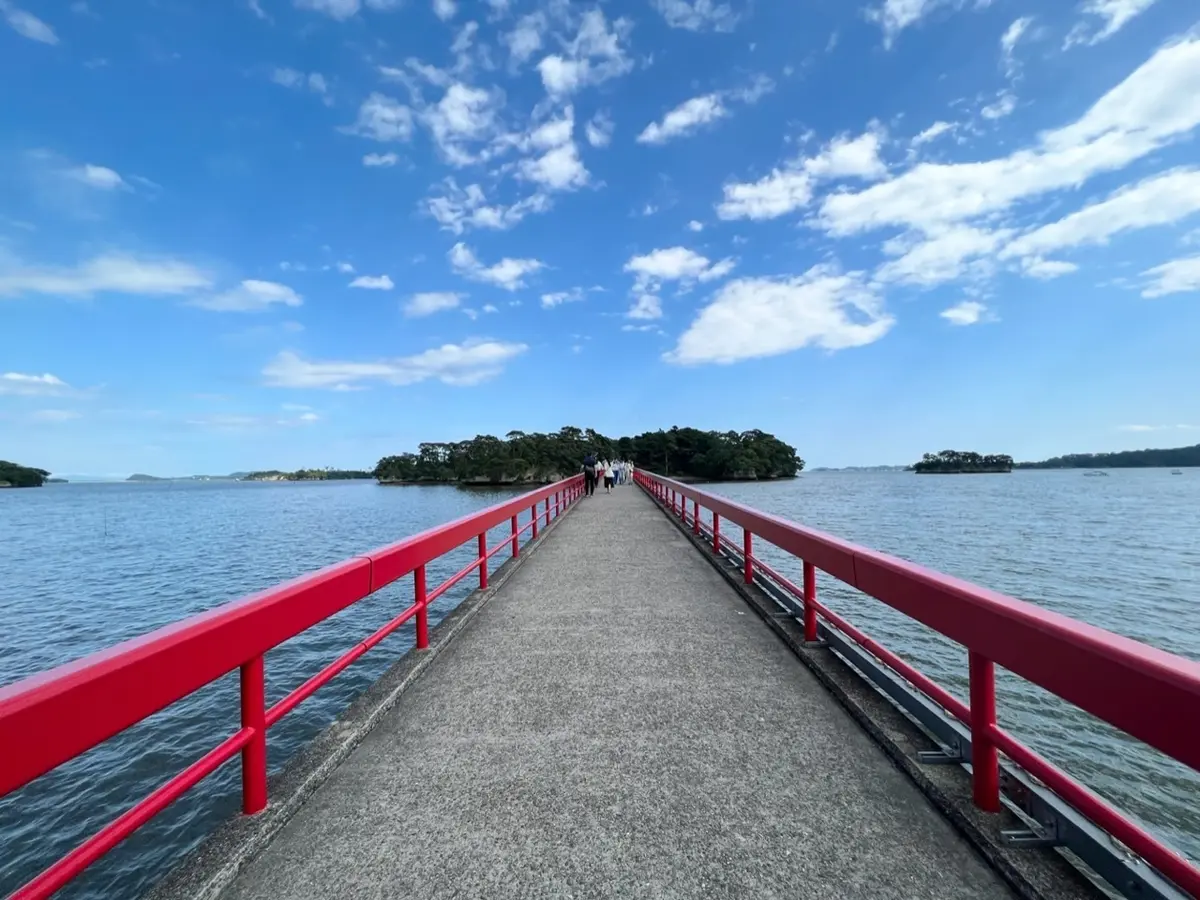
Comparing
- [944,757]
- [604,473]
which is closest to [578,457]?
[604,473]

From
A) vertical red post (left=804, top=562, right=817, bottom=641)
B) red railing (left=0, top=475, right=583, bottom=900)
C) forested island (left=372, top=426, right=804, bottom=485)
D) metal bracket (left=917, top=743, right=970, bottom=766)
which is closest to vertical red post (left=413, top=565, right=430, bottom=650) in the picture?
red railing (left=0, top=475, right=583, bottom=900)

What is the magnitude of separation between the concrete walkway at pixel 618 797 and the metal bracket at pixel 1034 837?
0.50ft

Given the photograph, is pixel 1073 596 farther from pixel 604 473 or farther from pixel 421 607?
pixel 604 473

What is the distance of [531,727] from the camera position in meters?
3.35

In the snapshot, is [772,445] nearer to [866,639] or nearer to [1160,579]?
[1160,579]

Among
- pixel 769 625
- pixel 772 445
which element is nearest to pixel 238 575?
pixel 769 625

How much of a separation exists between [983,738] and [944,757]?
51 centimetres

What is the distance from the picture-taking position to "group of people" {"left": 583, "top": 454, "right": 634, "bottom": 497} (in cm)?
2333

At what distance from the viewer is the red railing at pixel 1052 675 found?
4.81 ft

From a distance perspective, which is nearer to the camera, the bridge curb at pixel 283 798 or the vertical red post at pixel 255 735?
the bridge curb at pixel 283 798

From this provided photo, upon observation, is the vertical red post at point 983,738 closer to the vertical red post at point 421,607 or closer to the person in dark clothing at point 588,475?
the vertical red post at point 421,607

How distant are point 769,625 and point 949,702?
2.64 meters

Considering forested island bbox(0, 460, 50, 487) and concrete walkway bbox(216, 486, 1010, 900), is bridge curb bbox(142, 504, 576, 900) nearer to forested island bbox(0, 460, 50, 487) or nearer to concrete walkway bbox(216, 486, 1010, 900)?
concrete walkway bbox(216, 486, 1010, 900)

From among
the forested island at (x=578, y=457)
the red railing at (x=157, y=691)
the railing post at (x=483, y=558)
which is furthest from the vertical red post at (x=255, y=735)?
the forested island at (x=578, y=457)
